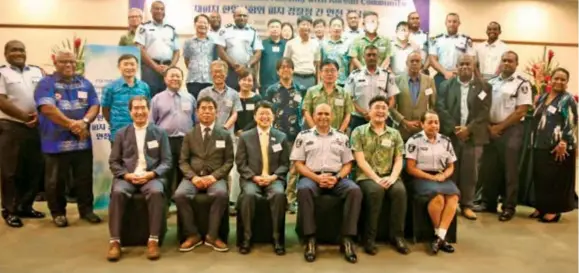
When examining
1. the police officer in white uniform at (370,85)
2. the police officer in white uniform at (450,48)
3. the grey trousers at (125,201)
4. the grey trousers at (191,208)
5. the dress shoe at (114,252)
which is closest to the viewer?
the dress shoe at (114,252)

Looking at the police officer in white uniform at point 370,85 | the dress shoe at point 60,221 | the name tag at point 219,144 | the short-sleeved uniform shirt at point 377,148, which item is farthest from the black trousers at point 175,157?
the police officer in white uniform at point 370,85

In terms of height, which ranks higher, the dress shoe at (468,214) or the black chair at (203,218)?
the black chair at (203,218)

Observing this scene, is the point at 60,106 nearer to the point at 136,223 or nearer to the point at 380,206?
the point at 136,223

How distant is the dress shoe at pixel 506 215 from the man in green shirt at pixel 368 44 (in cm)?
194

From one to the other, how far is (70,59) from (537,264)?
4046 millimetres

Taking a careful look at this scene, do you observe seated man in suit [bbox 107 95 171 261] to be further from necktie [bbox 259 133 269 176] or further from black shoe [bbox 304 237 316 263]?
→ black shoe [bbox 304 237 316 263]

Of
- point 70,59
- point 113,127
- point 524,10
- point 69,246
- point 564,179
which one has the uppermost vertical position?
point 524,10

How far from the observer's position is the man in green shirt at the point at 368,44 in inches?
226

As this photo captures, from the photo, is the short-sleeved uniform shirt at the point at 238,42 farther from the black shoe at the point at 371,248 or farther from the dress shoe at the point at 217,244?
the black shoe at the point at 371,248

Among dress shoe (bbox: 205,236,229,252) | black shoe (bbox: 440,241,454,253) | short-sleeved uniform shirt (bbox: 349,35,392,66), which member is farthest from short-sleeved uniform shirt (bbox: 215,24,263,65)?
black shoe (bbox: 440,241,454,253)

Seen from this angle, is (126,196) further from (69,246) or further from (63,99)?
(63,99)

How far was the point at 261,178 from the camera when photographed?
407 centimetres

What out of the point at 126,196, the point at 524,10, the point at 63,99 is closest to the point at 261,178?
the point at 126,196

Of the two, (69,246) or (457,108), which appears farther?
(457,108)
